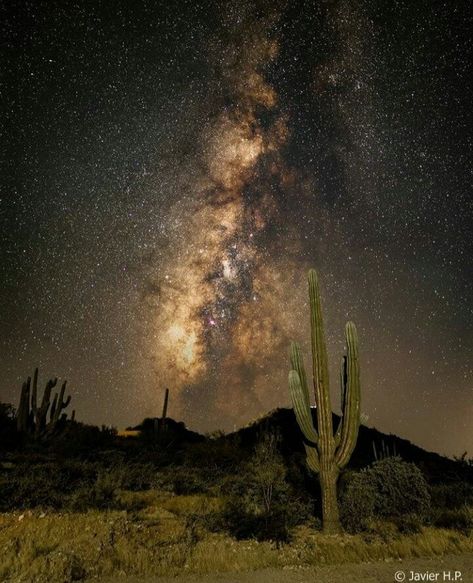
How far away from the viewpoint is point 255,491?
9977 mm

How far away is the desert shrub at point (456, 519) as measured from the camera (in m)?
7.77

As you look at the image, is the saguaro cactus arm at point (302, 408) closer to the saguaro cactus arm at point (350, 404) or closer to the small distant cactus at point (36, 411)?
the saguaro cactus arm at point (350, 404)

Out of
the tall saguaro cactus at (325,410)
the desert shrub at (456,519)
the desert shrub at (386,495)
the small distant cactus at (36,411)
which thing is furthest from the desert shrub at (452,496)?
the small distant cactus at (36,411)

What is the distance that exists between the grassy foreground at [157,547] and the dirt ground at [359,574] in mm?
221

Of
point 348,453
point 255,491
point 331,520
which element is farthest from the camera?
point 255,491

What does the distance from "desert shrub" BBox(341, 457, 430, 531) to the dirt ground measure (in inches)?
109

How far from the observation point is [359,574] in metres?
5.29

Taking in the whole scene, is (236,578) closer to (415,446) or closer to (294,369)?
(294,369)

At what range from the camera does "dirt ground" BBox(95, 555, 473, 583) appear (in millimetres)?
5055

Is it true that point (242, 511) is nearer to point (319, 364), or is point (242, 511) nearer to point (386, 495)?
point (386, 495)

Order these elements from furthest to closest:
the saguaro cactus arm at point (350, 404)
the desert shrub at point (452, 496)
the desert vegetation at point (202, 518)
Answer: the desert shrub at point (452, 496)
the saguaro cactus arm at point (350, 404)
the desert vegetation at point (202, 518)

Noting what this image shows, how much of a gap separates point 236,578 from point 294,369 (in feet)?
16.4

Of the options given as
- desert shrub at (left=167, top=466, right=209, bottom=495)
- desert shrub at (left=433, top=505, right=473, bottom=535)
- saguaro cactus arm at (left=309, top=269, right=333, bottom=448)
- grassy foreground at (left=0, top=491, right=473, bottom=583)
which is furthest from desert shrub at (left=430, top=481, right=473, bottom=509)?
desert shrub at (left=167, top=466, right=209, bottom=495)

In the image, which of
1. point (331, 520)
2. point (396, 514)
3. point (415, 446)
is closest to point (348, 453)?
point (331, 520)
